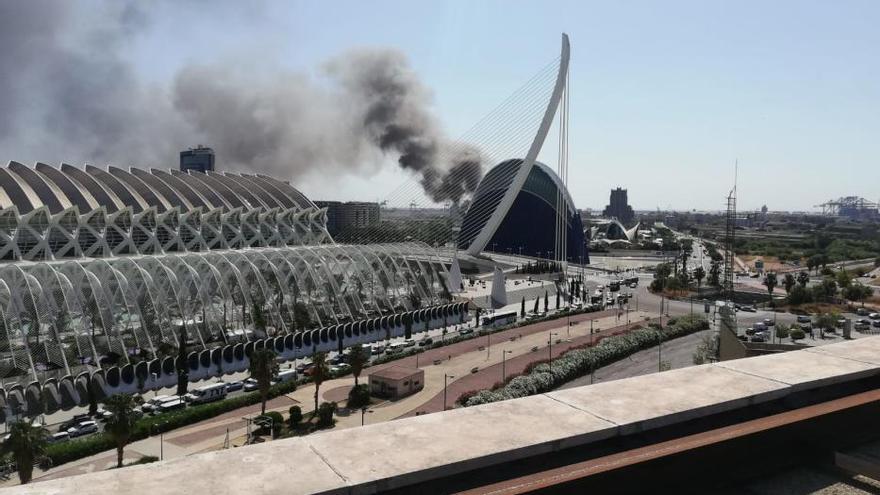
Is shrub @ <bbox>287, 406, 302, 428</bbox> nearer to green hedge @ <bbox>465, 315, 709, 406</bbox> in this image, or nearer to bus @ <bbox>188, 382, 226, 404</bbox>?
bus @ <bbox>188, 382, 226, 404</bbox>

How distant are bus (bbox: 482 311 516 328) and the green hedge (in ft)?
32.2

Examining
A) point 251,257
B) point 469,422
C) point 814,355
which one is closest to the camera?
point 469,422

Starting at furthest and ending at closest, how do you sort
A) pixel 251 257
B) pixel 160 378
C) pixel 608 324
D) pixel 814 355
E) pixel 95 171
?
pixel 95 171, pixel 608 324, pixel 251 257, pixel 160 378, pixel 814 355

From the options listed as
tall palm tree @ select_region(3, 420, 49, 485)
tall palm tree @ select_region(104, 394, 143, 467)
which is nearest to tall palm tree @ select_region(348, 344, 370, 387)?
tall palm tree @ select_region(104, 394, 143, 467)

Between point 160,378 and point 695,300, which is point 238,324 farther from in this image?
point 695,300

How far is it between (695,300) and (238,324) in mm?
41547

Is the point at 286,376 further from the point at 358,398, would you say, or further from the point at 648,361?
the point at 648,361

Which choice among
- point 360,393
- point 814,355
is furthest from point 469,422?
point 360,393

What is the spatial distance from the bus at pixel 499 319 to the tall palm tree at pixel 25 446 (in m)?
31.9

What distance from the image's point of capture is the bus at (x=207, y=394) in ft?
94.2

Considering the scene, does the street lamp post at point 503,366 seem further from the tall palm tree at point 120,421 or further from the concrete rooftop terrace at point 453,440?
the concrete rooftop terrace at point 453,440

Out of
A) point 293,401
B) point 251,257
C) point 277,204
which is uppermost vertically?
point 277,204

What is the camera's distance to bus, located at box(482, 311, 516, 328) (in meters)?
47.3

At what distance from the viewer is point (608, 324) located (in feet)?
154
